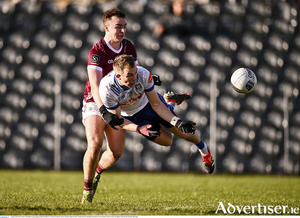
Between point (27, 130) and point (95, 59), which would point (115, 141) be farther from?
point (27, 130)

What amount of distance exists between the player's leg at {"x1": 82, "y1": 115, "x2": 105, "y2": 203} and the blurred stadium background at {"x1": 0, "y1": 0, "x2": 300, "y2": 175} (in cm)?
472

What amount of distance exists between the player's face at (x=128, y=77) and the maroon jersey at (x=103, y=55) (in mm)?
469

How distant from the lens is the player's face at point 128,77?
3.67 m

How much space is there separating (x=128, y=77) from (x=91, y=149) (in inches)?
41.6

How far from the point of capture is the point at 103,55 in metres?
4.15

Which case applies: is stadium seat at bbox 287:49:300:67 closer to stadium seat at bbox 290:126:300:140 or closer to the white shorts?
stadium seat at bbox 290:126:300:140

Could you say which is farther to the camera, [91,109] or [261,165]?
[261,165]

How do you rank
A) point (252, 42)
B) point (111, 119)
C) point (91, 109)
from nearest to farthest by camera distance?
point (111, 119) → point (91, 109) → point (252, 42)

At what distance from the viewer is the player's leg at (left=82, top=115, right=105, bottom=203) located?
414 centimetres

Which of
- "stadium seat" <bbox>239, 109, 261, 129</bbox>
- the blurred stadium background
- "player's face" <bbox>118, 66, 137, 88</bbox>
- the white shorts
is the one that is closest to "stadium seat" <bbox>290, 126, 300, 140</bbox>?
the blurred stadium background

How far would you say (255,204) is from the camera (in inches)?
159

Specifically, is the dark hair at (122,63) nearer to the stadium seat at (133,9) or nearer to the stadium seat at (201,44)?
the stadium seat at (201,44)

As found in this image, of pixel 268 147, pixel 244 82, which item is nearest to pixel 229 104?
pixel 268 147

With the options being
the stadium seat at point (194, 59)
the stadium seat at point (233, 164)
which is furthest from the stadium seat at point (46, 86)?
the stadium seat at point (233, 164)
